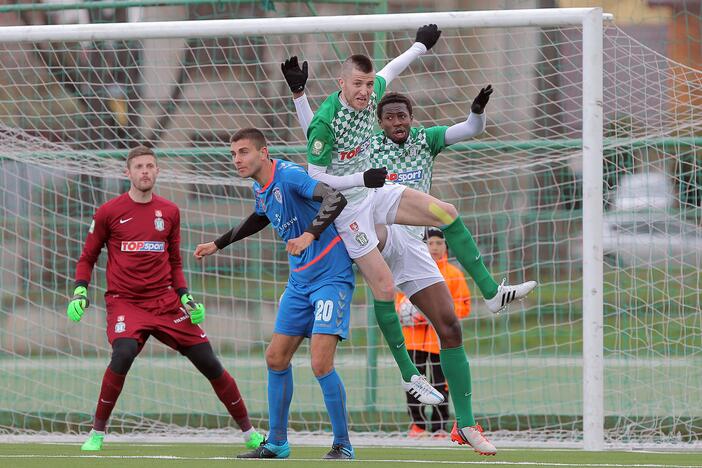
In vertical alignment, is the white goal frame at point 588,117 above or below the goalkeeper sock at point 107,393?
above

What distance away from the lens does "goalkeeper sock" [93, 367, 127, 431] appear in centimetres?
730

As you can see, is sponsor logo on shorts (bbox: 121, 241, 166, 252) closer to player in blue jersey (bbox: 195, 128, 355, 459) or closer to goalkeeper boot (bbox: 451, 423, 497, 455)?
player in blue jersey (bbox: 195, 128, 355, 459)

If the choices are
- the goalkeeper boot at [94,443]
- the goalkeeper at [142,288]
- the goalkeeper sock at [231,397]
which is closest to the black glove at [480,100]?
the goalkeeper at [142,288]

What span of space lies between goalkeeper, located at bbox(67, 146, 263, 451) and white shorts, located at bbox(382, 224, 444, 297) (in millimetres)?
1365

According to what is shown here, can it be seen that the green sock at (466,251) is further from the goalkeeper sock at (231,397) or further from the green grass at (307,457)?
the goalkeeper sock at (231,397)

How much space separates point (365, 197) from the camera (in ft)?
21.7

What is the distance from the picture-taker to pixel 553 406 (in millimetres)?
10031

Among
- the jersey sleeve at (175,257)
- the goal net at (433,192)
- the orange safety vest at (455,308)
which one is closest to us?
the jersey sleeve at (175,257)

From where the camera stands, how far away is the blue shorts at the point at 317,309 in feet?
20.9

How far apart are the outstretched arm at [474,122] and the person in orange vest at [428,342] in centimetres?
196

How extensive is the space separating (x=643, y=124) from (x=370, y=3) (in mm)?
2448

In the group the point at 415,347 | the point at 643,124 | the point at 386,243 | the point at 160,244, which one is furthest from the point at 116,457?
the point at 643,124

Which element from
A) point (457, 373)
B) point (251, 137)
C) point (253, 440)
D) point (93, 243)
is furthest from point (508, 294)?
point (93, 243)

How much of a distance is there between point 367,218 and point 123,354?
1839 millimetres
